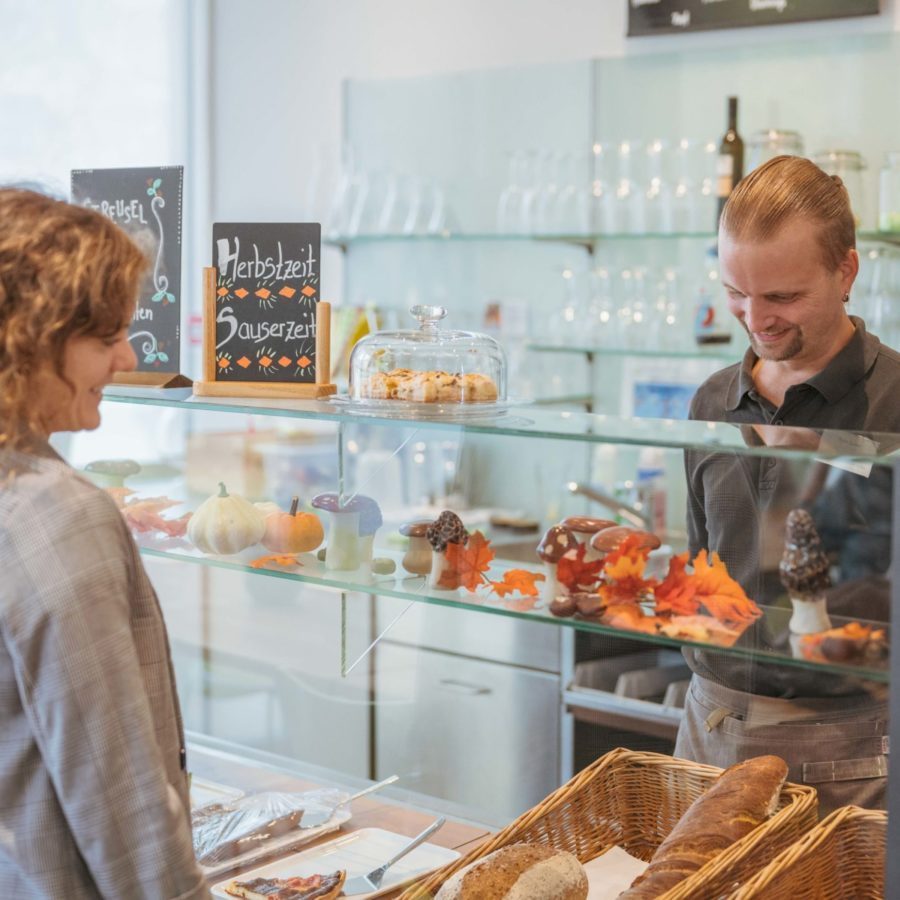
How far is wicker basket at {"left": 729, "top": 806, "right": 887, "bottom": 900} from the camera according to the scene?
1.38m

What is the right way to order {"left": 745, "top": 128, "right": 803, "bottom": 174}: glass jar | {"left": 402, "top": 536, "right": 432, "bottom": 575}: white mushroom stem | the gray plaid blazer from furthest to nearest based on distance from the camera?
1. {"left": 745, "top": 128, "right": 803, "bottom": 174}: glass jar
2. {"left": 402, "top": 536, "right": 432, "bottom": 575}: white mushroom stem
3. the gray plaid blazer

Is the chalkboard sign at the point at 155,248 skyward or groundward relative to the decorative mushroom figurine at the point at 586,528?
skyward

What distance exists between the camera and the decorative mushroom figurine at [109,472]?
2.18 m

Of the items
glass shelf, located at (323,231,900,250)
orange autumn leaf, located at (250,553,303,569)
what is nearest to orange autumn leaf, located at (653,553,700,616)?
orange autumn leaf, located at (250,553,303,569)

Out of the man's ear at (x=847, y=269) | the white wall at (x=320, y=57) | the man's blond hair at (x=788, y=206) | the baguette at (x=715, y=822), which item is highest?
the white wall at (x=320, y=57)

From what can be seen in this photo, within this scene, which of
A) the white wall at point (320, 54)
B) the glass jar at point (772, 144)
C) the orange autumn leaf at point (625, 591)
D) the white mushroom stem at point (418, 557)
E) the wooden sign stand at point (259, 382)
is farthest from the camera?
the white wall at point (320, 54)

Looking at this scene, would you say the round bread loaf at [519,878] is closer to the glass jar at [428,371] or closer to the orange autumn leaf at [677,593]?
the orange autumn leaf at [677,593]

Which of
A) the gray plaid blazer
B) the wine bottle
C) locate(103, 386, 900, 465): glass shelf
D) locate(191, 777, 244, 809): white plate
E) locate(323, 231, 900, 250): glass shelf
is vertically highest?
the wine bottle

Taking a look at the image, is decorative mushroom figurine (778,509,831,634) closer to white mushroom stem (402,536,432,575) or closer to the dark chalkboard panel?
white mushroom stem (402,536,432,575)

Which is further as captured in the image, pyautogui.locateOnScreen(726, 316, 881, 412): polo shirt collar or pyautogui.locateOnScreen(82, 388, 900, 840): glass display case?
pyautogui.locateOnScreen(726, 316, 881, 412): polo shirt collar

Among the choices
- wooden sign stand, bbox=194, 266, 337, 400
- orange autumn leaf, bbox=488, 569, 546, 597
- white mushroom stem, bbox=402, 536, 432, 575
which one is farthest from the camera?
wooden sign stand, bbox=194, 266, 337, 400

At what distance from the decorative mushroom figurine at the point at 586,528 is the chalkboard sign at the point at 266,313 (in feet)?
1.70

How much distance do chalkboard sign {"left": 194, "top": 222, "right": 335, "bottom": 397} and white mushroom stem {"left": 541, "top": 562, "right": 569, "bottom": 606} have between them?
53cm

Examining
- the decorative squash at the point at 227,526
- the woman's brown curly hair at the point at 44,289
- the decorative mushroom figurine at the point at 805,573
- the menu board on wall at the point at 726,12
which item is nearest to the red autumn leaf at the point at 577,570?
the decorative mushroom figurine at the point at 805,573
